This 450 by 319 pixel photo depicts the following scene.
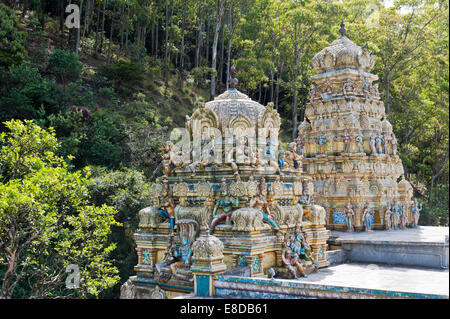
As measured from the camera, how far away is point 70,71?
29.0 metres

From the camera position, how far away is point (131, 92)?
33469mm

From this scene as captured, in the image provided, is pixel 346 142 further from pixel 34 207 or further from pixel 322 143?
pixel 34 207

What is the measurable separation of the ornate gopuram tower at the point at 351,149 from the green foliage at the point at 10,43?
17.1m

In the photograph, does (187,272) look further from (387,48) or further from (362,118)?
(387,48)

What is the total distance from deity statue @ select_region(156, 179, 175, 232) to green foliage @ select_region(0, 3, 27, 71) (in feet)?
57.2

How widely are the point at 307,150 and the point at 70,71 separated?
16.4m

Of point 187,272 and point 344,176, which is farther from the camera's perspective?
point 344,176

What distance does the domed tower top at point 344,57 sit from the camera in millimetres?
20750

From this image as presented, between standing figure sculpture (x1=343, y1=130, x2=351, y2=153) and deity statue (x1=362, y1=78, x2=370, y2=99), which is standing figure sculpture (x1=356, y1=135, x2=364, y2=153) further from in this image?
deity statue (x1=362, y1=78, x2=370, y2=99)

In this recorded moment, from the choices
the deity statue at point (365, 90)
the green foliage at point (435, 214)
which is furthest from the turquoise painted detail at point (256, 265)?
the green foliage at point (435, 214)

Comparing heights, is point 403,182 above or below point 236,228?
above

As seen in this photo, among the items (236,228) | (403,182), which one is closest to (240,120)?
(236,228)

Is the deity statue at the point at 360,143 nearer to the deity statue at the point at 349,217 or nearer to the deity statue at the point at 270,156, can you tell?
the deity statue at the point at 349,217
